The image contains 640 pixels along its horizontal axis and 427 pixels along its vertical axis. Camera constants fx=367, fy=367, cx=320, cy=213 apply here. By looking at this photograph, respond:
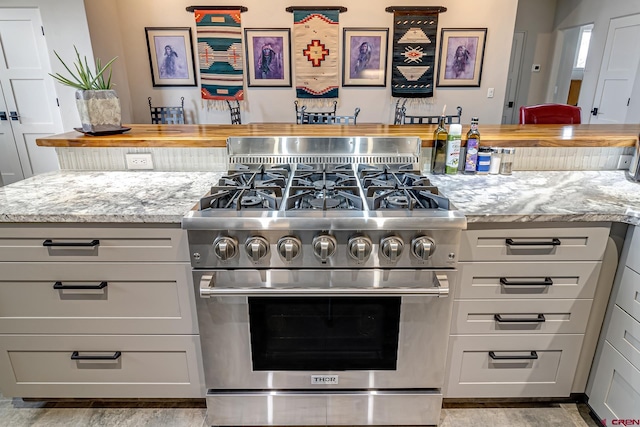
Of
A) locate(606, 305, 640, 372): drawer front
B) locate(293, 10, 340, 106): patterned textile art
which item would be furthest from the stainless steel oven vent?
locate(293, 10, 340, 106): patterned textile art

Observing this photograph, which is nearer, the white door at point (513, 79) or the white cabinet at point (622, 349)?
the white cabinet at point (622, 349)

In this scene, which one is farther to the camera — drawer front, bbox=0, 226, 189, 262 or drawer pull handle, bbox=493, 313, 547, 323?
drawer pull handle, bbox=493, 313, 547, 323

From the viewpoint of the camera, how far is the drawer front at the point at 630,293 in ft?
4.04

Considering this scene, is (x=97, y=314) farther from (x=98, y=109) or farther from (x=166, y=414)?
(x=98, y=109)

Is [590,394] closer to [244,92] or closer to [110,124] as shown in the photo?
[110,124]

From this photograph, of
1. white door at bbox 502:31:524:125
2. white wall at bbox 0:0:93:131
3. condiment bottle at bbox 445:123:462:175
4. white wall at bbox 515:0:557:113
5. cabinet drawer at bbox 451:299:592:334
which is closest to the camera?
cabinet drawer at bbox 451:299:592:334

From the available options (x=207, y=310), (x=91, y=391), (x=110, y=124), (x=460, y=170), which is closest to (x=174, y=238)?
(x=207, y=310)

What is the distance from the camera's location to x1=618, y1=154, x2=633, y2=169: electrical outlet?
5.81 ft

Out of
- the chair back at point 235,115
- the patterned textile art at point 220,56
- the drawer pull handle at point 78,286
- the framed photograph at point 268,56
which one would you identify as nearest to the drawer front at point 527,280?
the drawer pull handle at point 78,286

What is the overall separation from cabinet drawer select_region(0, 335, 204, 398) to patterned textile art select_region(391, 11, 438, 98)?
13.4 feet

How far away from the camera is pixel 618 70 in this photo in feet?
13.6

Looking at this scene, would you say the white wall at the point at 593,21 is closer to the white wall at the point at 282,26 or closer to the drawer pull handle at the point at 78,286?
the white wall at the point at 282,26

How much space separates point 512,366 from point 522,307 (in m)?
0.27

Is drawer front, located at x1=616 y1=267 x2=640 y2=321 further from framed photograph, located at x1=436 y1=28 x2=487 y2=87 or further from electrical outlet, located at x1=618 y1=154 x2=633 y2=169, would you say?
framed photograph, located at x1=436 y1=28 x2=487 y2=87
